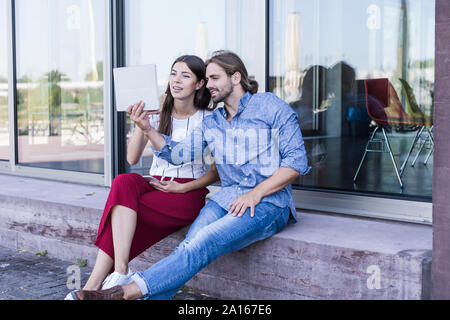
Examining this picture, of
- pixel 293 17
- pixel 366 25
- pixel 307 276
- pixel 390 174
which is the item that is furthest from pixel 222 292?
pixel 366 25

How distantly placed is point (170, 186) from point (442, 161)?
149cm

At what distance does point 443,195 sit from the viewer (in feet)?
8.00

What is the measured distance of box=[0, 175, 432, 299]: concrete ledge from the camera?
2.73 meters

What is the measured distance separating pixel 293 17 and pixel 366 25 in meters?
2.29

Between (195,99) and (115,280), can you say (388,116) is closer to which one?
(195,99)

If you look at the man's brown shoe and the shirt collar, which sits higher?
the shirt collar

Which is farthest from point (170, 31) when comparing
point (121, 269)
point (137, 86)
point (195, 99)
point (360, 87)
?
point (121, 269)

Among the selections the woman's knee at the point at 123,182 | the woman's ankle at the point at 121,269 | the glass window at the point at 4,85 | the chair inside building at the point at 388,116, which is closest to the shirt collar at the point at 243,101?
the woman's knee at the point at 123,182

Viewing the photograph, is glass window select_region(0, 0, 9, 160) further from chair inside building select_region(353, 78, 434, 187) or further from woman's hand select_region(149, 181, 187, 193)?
chair inside building select_region(353, 78, 434, 187)

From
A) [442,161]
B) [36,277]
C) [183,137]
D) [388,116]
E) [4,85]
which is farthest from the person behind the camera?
[4,85]

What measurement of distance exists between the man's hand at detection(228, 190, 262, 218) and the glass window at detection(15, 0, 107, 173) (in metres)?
2.66

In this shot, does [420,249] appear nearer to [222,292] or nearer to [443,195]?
[443,195]

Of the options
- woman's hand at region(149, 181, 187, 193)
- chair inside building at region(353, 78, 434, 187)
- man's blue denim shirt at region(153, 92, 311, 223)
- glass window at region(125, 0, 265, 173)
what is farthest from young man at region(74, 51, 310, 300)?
chair inside building at region(353, 78, 434, 187)

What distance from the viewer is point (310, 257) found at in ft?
9.82
